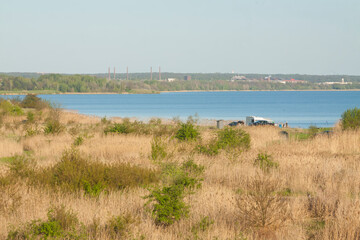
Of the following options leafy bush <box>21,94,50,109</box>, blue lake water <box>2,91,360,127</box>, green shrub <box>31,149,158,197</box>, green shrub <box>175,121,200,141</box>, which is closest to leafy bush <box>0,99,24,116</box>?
blue lake water <box>2,91,360,127</box>

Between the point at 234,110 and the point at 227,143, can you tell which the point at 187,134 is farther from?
the point at 234,110

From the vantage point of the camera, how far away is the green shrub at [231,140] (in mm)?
18278

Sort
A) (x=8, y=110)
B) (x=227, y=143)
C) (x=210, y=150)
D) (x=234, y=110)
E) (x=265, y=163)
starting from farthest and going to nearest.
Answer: (x=234, y=110)
(x=8, y=110)
(x=227, y=143)
(x=210, y=150)
(x=265, y=163)

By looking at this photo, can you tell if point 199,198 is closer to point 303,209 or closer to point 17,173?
point 303,209

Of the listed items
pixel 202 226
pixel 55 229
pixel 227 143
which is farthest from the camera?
pixel 227 143

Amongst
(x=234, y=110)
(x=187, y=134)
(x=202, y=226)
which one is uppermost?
(x=202, y=226)

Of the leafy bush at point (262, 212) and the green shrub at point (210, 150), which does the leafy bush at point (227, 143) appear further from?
the leafy bush at point (262, 212)

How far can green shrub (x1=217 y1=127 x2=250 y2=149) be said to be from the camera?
1828 centimetres

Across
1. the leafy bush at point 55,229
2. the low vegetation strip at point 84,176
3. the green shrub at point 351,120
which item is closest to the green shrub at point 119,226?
the leafy bush at point 55,229

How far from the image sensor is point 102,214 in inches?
348

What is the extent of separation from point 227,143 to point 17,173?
8.59 metres

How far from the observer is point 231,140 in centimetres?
1870

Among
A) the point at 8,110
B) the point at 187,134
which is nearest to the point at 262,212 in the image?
the point at 187,134

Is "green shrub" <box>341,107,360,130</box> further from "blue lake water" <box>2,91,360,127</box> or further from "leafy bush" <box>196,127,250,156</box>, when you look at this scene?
"blue lake water" <box>2,91,360,127</box>
